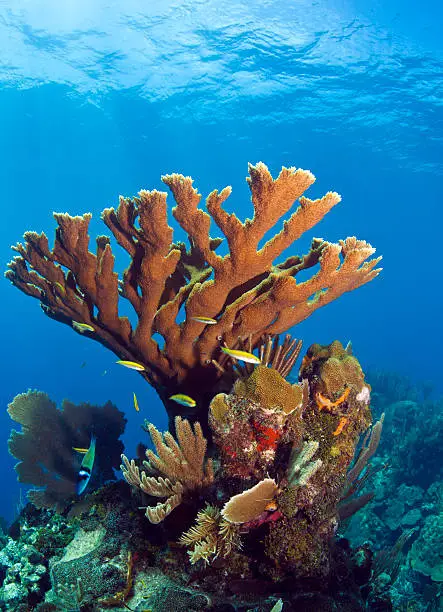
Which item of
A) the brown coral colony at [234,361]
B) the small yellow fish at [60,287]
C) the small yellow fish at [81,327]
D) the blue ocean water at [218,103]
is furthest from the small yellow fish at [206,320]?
the blue ocean water at [218,103]

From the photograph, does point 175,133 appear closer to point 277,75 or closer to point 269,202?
point 277,75

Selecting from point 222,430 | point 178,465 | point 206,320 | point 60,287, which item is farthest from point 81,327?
point 222,430

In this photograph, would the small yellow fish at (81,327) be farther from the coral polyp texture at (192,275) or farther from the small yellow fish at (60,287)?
the small yellow fish at (60,287)

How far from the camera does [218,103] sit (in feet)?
97.7

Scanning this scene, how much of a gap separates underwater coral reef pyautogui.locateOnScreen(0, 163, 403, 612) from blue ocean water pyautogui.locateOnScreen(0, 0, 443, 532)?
418 cm

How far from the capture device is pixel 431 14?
2020cm

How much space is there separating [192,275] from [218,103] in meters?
30.7

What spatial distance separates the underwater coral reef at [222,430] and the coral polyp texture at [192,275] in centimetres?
2

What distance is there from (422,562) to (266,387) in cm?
661

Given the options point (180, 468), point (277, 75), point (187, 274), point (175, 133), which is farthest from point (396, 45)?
point (180, 468)

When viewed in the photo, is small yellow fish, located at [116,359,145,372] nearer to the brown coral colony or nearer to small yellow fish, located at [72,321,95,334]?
the brown coral colony

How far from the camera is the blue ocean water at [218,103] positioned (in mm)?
22328

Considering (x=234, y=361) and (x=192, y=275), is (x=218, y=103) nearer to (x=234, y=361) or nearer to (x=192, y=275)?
(x=192, y=275)

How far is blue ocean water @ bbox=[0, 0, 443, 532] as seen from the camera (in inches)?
879
